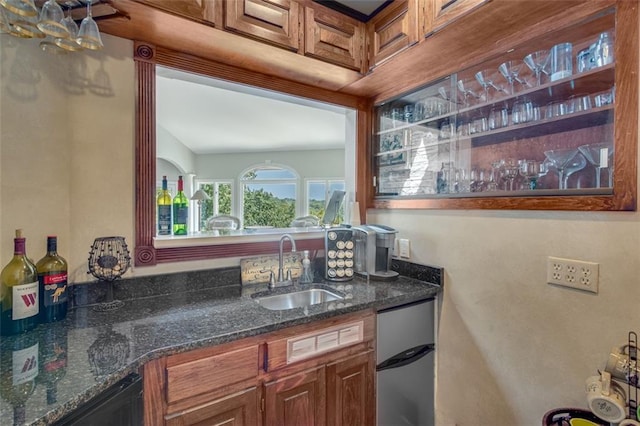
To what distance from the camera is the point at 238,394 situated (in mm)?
1076

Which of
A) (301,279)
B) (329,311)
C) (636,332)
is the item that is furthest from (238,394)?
(636,332)

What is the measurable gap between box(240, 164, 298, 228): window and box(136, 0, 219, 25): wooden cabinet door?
18.2 feet

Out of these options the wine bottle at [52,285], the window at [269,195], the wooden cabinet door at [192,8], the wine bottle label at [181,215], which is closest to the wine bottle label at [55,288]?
the wine bottle at [52,285]

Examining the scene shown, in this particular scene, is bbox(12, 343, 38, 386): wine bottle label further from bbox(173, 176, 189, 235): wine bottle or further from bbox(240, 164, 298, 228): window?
bbox(240, 164, 298, 228): window

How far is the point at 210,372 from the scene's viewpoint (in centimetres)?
102

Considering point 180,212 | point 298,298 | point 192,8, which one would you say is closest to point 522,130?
point 298,298

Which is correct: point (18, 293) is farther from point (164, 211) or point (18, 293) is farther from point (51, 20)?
point (51, 20)

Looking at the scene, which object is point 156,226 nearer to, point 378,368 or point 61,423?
point 61,423

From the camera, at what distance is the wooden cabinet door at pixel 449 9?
1157mm

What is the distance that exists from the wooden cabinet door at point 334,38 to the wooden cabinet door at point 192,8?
1.41ft

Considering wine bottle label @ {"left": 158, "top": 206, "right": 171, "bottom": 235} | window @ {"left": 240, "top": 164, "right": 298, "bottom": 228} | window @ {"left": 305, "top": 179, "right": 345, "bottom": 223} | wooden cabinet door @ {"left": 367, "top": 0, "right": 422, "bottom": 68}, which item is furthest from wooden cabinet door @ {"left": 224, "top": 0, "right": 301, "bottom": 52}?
window @ {"left": 240, "top": 164, "right": 298, "bottom": 228}

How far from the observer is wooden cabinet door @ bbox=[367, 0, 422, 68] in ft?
4.53

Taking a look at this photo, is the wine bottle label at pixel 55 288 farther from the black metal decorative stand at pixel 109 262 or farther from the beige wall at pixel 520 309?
the beige wall at pixel 520 309

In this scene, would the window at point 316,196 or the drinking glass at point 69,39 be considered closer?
the drinking glass at point 69,39
